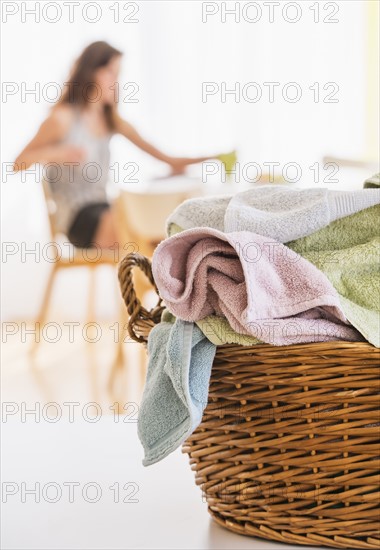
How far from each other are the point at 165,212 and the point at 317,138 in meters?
1.36

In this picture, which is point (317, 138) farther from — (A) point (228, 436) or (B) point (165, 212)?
(A) point (228, 436)

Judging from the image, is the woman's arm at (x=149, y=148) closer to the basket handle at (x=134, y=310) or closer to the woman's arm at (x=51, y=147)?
the woman's arm at (x=51, y=147)

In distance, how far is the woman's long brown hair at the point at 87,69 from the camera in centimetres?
327

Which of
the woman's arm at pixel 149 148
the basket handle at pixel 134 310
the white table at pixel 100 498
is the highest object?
the woman's arm at pixel 149 148

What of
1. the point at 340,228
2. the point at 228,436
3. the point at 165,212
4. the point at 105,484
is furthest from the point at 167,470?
the point at 165,212

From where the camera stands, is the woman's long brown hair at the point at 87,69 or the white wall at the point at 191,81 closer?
the woman's long brown hair at the point at 87,69

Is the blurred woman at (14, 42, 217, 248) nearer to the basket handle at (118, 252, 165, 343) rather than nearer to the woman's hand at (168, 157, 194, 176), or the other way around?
the woman's hand at (168, 157, 194, 176)

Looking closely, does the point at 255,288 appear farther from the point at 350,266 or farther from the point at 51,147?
the point at 51,147

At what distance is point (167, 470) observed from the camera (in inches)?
34.5

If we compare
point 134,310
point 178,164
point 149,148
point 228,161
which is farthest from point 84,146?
point 134,310

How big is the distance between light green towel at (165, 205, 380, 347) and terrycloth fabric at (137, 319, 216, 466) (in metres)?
0.02

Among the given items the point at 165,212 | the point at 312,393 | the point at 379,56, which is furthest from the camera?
the point at 379,56

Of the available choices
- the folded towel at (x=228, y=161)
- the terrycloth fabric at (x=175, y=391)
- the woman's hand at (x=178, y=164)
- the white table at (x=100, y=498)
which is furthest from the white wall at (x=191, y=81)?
the terrycloth fabric at (x=175, y=391)

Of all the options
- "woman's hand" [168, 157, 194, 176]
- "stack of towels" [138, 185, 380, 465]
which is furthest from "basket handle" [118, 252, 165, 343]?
"woman's hand" [168, 157, 194, 176]
